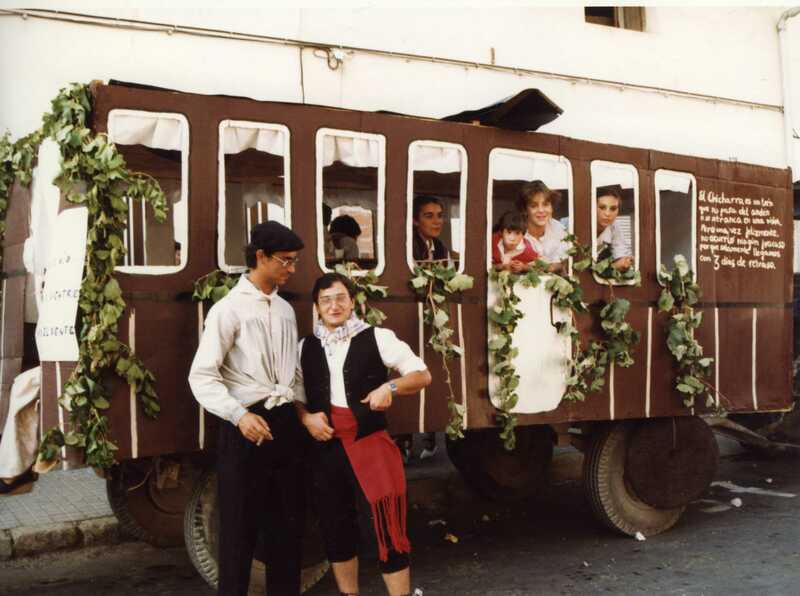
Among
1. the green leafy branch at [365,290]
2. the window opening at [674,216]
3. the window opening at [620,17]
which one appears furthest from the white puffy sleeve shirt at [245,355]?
the window opening at [620,17]

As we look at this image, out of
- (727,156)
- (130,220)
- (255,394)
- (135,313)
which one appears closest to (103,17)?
(130,220)

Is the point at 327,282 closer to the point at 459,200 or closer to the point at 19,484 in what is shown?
the point at 459,200

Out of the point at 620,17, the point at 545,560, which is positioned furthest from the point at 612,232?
the point at 620,17

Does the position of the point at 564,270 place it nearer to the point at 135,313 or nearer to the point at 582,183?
the point at 582,183

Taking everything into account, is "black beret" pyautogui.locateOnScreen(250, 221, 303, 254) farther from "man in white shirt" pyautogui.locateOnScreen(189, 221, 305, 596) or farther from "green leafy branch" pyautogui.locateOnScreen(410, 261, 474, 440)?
"green leafy branch" pyautogui.locateOnScreen(410, 261, 474, 440)

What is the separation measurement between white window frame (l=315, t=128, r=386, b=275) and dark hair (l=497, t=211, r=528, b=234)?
34.0 inches

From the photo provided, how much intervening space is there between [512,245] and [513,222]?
145 millimetres

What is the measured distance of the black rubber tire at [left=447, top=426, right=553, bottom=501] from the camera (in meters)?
5.59

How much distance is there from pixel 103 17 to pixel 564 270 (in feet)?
15.5

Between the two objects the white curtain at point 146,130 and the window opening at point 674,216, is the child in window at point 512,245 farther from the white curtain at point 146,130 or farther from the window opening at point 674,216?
the white curtain at point 146,130

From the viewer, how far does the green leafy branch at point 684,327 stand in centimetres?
557

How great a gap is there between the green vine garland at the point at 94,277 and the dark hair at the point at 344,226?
1716mm

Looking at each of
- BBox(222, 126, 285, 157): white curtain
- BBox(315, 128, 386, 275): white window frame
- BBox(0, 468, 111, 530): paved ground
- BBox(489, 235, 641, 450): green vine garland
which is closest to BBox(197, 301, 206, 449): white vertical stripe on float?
BBox(315, 128, 386, 275): white window frame

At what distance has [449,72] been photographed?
9.02 metres
